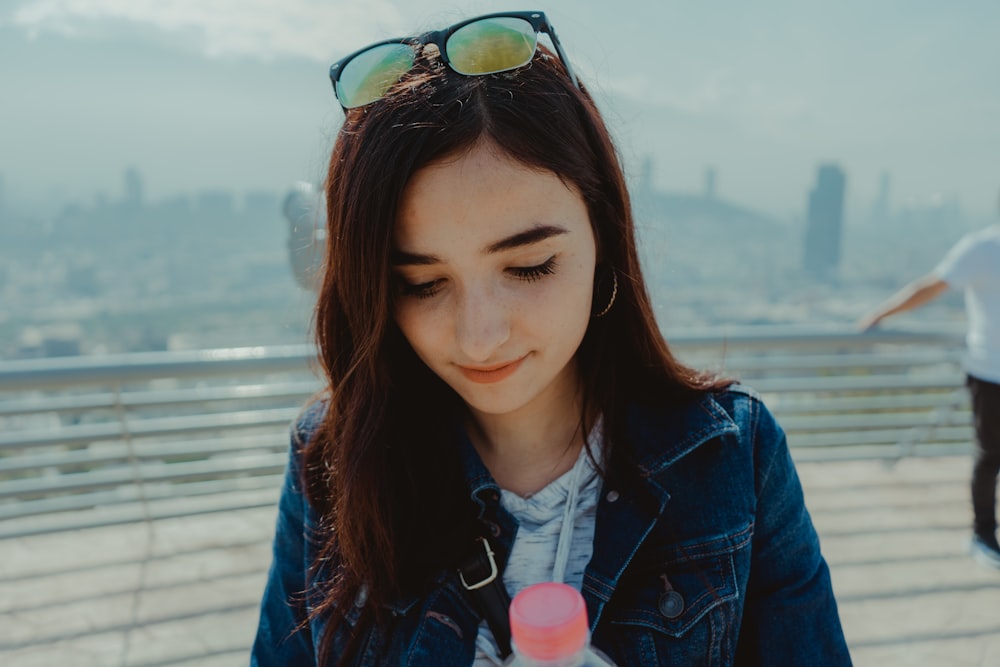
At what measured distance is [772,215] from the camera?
22031 mm

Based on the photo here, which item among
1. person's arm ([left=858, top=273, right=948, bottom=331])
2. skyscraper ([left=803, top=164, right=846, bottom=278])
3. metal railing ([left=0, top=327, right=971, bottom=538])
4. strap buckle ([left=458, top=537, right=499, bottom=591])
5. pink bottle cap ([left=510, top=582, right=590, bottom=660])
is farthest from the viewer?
skyscraper ([left=803, top=164, right=846, bottom=278])

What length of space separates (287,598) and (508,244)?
0.82 m

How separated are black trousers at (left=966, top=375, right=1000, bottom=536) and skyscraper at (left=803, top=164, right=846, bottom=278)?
14887 mm

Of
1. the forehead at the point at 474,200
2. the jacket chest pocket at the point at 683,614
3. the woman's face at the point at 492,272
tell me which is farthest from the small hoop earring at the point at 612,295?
the jacket chest pocket at the point at 683,614

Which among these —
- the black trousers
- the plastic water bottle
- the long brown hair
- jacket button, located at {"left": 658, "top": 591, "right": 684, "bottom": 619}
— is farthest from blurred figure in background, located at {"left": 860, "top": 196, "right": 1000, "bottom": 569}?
the plastic water bottle

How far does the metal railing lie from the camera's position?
344 cm

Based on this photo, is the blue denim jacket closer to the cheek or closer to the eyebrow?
the cheek

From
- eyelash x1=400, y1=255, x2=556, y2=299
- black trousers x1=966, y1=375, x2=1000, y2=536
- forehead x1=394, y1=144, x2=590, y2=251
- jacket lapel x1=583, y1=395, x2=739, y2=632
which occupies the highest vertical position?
forehead x1=394, y1=144, x2=590, y2=251

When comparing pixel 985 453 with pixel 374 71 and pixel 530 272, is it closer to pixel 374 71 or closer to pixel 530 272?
pixel 530 272

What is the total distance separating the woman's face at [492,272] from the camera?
3.43ft

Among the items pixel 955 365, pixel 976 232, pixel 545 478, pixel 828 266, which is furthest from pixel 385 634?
pixel 828 266

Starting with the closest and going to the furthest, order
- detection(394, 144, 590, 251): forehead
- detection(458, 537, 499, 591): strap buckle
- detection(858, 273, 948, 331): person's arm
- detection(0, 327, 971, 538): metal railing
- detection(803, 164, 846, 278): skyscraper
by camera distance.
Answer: detection(394, 144, 590, 251): forehead → detection(458, 537, 499, 591): strap buckle → detection(0, 327, 971, 538): metal railing → detection(858, 273, 948, 331): person's arm → detection(803, 164, 846, 278): skyscraper

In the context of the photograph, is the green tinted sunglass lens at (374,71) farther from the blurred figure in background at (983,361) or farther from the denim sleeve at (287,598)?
the blurred figure in background at (983,361)

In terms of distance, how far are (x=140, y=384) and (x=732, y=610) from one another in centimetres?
321
